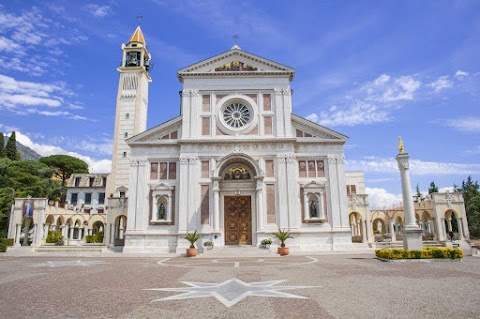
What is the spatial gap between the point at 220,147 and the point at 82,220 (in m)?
30.7

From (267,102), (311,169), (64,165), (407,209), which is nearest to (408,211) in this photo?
(407,209)

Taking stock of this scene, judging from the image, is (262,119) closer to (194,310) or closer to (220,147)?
(220,147)

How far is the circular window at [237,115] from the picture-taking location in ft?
104

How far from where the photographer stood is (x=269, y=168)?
1180 inches

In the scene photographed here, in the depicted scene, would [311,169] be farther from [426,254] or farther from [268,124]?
[426,254]

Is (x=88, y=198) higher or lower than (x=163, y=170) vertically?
higher

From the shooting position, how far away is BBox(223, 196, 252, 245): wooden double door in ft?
97.2

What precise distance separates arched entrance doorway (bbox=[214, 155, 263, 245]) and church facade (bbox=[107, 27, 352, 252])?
0.29 feet

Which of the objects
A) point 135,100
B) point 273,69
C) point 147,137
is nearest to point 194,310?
point 147,137

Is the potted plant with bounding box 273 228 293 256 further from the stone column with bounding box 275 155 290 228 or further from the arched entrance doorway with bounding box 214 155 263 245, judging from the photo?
the arched entrance doorway with bounding box 214 155 263 245

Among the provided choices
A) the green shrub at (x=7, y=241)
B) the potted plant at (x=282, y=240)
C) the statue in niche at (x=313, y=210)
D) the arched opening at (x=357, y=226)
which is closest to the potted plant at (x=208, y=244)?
the potted plant at (x=282, y=240)

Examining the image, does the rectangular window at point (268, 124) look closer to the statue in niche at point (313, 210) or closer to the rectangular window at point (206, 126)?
the rectangular window at point (206, 126)

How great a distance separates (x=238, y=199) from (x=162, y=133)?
9470 millimetres

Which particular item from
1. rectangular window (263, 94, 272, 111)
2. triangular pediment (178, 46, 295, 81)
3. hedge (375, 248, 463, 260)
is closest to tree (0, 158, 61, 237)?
triangular pediment (178, 46, 295, 81)
